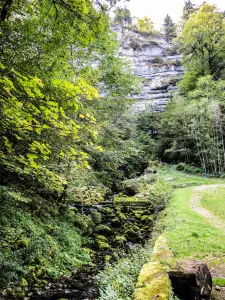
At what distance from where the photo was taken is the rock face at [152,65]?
36881 millimetres

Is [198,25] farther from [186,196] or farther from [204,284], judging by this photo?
[204,284]

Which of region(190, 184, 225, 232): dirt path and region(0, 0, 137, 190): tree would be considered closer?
region(0, 0, 137, 190): tree

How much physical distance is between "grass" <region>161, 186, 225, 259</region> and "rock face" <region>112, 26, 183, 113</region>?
26.1m

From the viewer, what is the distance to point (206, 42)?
31.0m

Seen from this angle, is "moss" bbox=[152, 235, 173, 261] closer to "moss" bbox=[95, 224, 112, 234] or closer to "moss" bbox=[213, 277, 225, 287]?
"moss" bbox=[213, 277, 225, 287]

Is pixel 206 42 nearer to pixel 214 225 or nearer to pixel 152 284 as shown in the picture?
pixel 214 225

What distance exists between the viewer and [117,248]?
27.8 ft

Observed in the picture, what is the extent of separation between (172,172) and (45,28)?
19244 mm

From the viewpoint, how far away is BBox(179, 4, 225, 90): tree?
100 ft

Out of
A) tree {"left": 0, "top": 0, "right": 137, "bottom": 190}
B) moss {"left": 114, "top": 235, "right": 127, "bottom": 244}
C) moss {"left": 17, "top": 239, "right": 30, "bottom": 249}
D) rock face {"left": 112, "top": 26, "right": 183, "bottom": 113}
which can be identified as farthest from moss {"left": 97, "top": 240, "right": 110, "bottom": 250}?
rock face {"left": 112, "top": 26, "right": 183, "bottom": 113}

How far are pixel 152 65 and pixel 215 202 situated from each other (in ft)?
117

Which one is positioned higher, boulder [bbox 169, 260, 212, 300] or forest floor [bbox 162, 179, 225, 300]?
boulder [bbox 169, 260, 212, 300]

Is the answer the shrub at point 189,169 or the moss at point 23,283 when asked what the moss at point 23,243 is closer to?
the moss at point 23,283

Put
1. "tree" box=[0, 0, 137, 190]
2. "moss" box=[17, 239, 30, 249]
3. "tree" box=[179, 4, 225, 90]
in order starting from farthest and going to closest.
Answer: "tree" box=[179, 4, 225, 90] → "moss" box=[17, 239, 30, 249] → "tree" box=[0, 0, 137, 190]
